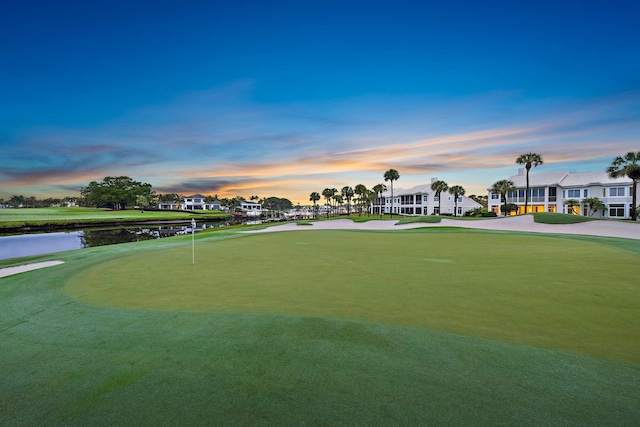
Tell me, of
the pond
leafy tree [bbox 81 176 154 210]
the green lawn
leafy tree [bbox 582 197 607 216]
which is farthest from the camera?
leafy tree [bbox 81 176 154 210]

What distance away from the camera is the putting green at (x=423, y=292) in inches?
173

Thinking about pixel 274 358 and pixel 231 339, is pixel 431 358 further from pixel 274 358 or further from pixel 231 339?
pixel 231 339

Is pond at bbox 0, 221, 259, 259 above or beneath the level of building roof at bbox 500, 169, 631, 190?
beneath

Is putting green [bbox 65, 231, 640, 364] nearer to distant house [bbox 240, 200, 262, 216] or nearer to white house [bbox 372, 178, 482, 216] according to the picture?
white house [bbox 372, 178, 482, 216]

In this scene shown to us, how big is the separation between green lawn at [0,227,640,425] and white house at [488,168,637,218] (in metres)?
51.5

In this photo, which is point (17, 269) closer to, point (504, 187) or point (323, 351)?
point (323, 351)

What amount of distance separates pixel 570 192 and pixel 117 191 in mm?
131928

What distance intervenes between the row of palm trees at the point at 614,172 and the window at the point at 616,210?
183 cm

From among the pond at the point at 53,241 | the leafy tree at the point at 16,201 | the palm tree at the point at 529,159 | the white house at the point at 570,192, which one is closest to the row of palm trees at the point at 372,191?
the white house at the point at 570,192

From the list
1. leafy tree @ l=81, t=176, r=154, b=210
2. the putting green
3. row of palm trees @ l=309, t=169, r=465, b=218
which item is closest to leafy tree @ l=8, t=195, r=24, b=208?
leafy tree @ l=81, t=176, r=154, b=210

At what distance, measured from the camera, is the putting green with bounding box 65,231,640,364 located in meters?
4.39

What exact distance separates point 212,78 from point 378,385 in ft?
104

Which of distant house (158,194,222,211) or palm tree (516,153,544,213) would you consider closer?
palm tree (516,153,544,213)

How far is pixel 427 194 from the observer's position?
70.1m
